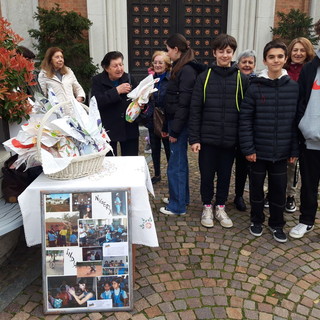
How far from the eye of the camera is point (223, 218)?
3.75 metres

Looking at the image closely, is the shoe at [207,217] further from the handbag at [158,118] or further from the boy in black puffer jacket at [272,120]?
the handbag at [158,118]

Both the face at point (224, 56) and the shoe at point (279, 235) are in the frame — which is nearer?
the face at point (224, 56)

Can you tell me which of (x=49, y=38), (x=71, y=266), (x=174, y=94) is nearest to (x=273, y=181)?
(x=174, y=94)

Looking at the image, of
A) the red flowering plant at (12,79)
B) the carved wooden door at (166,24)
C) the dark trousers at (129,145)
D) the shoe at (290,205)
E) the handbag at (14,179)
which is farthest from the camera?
the carved wooden door at (166,24)

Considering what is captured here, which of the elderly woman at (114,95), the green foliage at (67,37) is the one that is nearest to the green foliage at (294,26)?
the green foliage at (67,37)

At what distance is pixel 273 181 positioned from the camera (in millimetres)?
3367

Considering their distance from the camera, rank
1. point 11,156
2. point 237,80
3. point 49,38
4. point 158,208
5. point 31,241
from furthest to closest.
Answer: point 49,38 < point 158,208 < point 237,80 < point 11,156 < point 31,241

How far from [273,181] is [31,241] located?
2271mm

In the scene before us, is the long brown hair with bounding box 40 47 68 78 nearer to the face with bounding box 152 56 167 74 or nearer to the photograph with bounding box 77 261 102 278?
the face with bounding box 152 56 167 74

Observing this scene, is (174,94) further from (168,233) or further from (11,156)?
(11,156)

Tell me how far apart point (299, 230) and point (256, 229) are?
43 centimetres

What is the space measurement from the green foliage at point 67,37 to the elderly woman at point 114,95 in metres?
4.23

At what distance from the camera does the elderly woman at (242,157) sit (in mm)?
3918

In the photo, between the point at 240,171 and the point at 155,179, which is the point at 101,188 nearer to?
the point at 240,171
